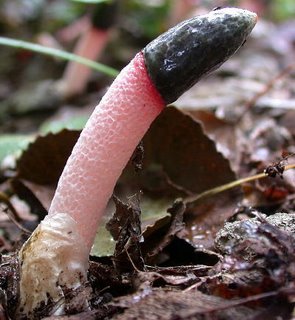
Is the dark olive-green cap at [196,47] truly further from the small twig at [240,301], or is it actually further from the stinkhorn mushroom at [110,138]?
the small twig at [240,301]

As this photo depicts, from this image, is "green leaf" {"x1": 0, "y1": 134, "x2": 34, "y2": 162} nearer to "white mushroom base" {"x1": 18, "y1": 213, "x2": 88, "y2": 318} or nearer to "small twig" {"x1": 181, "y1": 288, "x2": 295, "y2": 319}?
"white mushroom base" {"x1": 18, "y1": 213, "x2": 88, "y2": 318}

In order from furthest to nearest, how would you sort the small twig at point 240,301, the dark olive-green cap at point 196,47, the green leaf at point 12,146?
the green leaf at point 12,146, the dark olive-green cap at point 196,47, the small twig at point 240,301

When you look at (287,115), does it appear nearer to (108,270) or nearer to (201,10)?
(108,270)

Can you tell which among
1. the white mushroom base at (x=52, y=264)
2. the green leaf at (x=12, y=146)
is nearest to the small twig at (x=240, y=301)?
the white mushroom base at (x=52, y=264)

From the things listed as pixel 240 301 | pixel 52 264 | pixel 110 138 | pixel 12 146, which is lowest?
pixel 240 301

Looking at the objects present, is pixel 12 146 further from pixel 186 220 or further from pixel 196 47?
pixel 196 47

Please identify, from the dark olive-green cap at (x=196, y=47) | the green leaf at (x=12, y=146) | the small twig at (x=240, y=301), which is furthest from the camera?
the green leaf at (x=12, y=146)

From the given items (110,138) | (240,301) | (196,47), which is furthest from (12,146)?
(240,301)
